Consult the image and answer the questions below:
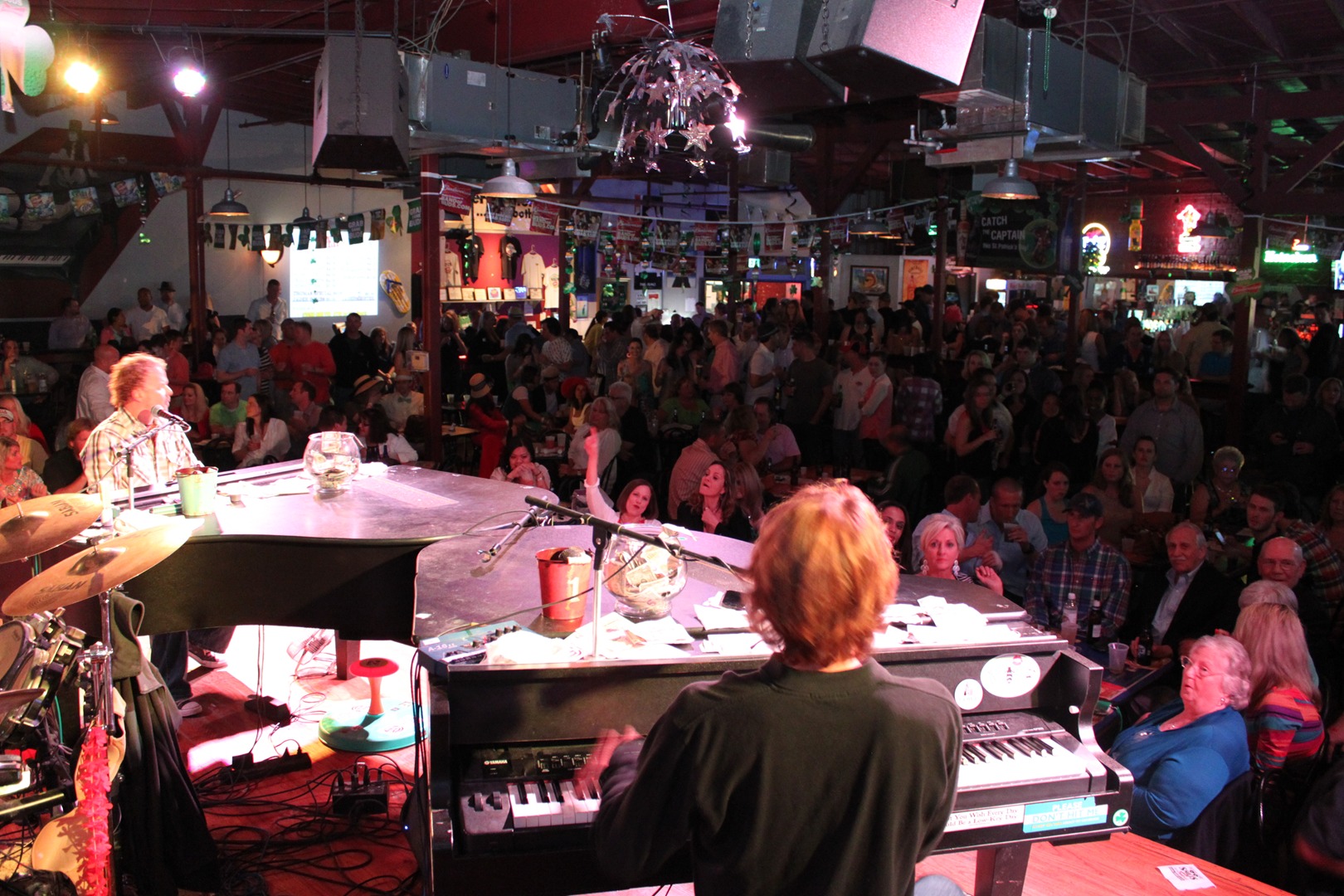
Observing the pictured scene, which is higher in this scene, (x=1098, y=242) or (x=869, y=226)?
(x=1098, y=242)

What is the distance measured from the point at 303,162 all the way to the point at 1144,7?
489 inches

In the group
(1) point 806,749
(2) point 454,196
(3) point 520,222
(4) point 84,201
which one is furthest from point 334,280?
(1) point 806,749

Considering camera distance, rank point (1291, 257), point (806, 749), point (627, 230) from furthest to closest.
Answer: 1. point (1291, 257)
2. point (627, 230)
3. point (806, 749)

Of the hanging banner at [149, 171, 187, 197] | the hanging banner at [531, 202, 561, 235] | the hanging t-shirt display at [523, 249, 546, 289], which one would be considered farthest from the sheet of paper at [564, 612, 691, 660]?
the hanging t-shirt display at [523, 249, 546, 289]

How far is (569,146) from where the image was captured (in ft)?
21.8

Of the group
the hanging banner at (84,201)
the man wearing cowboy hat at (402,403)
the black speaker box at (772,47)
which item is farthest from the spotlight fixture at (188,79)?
the hanging banner at (84,201)

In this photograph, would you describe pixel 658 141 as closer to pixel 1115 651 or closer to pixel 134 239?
pixel 1115 651

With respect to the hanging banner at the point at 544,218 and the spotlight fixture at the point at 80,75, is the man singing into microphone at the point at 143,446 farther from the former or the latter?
the hanging banner at the point at 544,218

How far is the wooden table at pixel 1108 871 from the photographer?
10.5ft

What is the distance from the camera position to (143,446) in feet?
15.4

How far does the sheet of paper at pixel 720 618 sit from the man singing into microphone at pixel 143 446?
2.59m

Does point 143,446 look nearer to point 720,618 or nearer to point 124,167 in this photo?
point 720,618

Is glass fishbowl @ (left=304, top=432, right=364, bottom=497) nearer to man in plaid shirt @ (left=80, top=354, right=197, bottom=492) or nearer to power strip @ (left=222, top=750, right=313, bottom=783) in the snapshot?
man in plaid shirt @ (left=80, top=354, right=197, bottom=492)

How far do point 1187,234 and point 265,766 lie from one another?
18.7 metres
